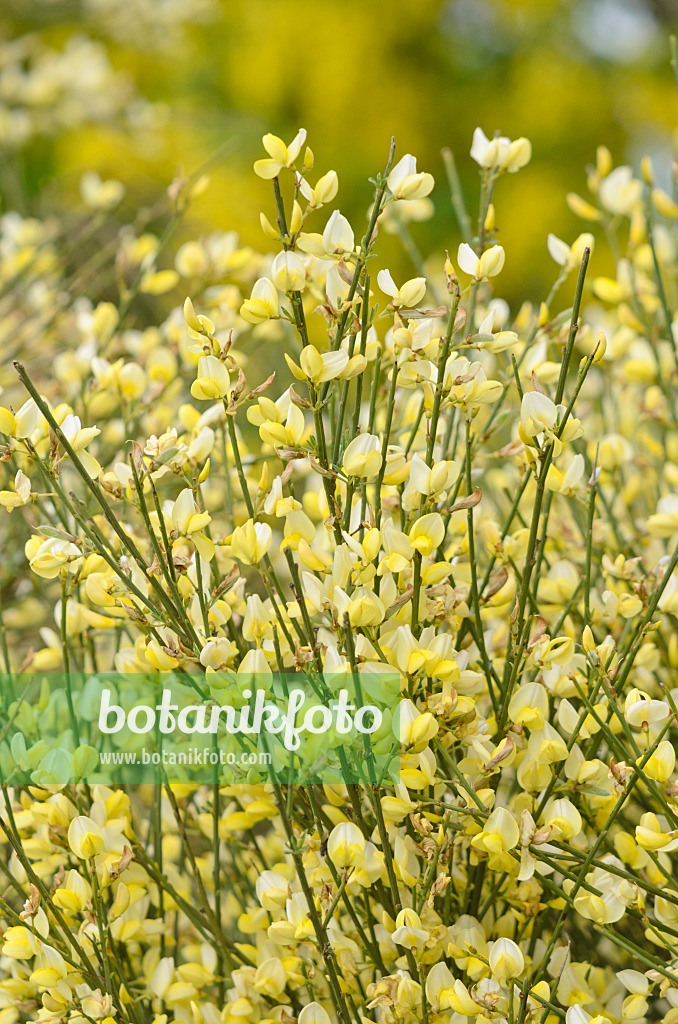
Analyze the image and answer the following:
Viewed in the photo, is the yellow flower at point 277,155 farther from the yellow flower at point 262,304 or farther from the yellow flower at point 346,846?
the yellow flower at point 346,846

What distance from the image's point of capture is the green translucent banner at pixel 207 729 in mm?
378

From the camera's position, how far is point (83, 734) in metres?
0.52

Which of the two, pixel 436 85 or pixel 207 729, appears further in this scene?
pixel 436 85

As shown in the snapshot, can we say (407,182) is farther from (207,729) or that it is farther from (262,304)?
(207,729)

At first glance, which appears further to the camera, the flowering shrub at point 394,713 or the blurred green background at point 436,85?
Result: the blurred green background at point 436,85

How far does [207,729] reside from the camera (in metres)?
0.43

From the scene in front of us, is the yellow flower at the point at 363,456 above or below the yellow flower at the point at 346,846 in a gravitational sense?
above

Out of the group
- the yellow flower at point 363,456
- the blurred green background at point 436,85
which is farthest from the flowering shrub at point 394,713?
the blurred green background at point 436,85

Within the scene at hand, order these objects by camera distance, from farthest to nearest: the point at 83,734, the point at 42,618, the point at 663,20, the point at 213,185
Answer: the point at 663,20
the point at 213,185
the point at 42,618
the point at 83,734

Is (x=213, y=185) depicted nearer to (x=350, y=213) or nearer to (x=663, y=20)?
(x=350, y=213)

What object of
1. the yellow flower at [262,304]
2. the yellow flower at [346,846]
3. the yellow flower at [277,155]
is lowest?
the yellow flower at [346,846]

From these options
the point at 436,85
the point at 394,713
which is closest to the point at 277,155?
the point at 394,713

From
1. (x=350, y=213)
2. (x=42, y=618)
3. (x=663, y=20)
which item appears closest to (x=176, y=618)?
(x=42, y=618)

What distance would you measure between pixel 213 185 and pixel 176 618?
266 centimetres
